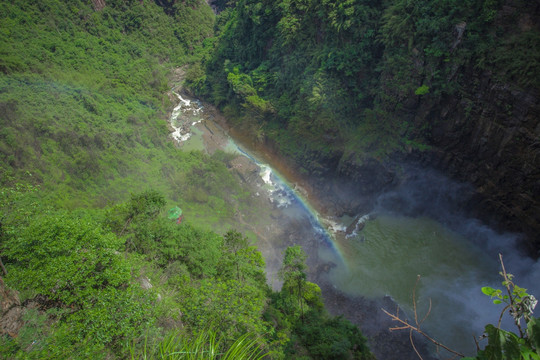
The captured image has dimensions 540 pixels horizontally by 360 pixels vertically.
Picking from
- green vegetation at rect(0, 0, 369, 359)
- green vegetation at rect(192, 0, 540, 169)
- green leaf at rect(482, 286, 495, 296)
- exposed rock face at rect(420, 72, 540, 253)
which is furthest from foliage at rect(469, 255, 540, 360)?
green vegetation at rect(192, 0, 540, 169)

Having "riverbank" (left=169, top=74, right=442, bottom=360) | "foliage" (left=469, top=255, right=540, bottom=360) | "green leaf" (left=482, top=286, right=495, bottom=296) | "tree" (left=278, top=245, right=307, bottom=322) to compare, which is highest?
"green leaf" (left=482, top=286, right=495, bottom=296)

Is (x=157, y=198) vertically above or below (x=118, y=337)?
below

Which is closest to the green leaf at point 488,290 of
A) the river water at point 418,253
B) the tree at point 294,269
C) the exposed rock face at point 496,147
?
the tree at point 294,269

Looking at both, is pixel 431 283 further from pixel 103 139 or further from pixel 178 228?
pixel 103 139

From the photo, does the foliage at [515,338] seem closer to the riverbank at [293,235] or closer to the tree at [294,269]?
the tree at [294,269]

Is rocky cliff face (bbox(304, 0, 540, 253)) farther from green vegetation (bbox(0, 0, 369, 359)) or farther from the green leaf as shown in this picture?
the green leaf

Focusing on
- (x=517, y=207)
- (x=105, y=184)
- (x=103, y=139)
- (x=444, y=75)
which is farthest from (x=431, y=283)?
(x=103, y=139)
